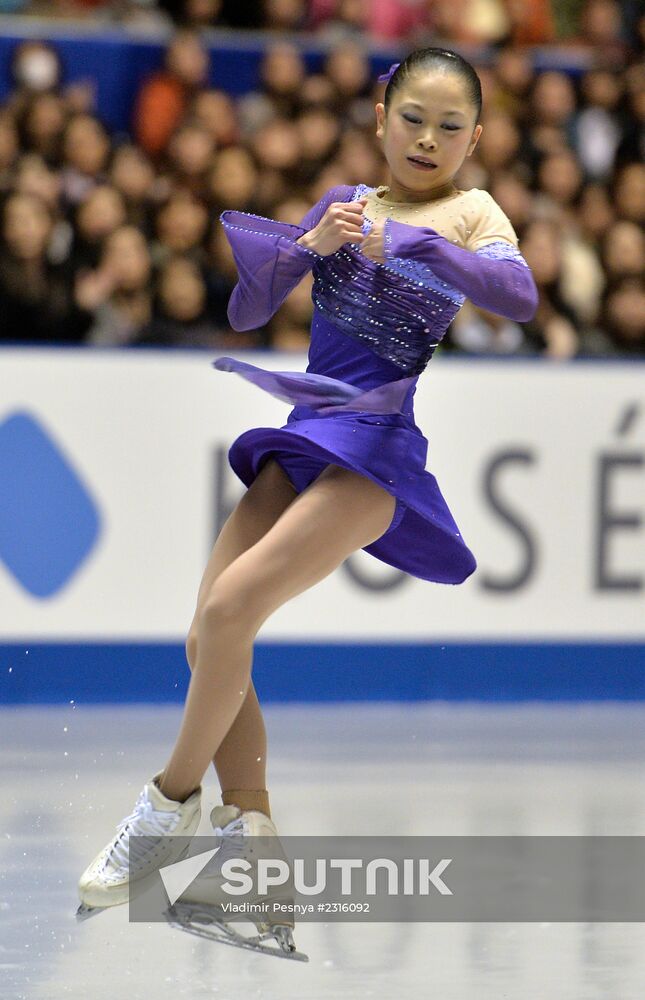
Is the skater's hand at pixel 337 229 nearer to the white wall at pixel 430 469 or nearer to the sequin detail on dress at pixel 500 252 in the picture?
the sequin detail on dress at pixel 500 252

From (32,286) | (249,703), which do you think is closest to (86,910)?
(249,703)

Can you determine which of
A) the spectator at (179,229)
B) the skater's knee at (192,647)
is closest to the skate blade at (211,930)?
the skater's knee at (192,647)

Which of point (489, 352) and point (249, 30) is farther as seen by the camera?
point (249, 30)

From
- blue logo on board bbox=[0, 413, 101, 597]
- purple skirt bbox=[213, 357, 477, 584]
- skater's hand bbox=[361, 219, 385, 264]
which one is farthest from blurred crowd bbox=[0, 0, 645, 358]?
skater's hand bbox=[361, 219, 385, 264]

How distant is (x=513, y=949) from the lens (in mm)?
3326

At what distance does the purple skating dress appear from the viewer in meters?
3.01

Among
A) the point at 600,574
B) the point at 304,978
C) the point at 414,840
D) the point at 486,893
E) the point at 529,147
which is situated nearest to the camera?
the point at 304,978

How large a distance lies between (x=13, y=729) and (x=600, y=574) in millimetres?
2136

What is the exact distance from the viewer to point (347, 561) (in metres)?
5.80

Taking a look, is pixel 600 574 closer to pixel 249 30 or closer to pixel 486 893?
pixel 486 893

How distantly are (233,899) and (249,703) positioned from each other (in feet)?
1.23

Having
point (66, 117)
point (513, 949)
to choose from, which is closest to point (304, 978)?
point (513, 949)

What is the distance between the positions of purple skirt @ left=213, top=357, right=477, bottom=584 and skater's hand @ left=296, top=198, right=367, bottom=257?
23 cm
